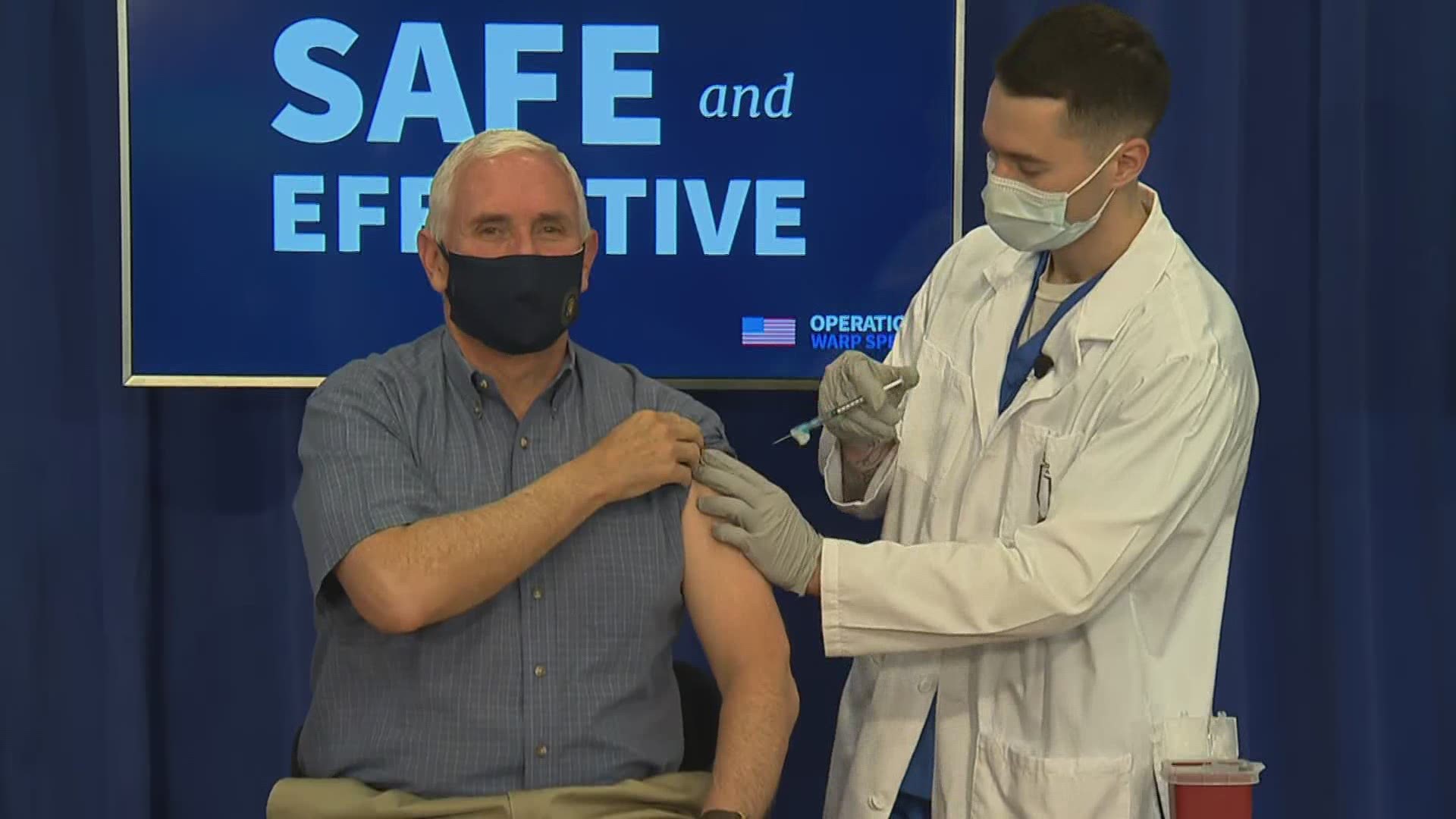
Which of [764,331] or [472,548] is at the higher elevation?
[764,331]

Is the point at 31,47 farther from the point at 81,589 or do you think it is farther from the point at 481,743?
the point at 481,743

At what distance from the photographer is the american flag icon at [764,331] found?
308cm

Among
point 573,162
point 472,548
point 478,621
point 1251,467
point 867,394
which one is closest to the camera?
point 472,548

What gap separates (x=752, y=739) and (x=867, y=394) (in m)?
0.48

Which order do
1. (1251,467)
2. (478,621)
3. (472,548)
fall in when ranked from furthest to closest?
(1251,467)
(478,621)
(472,548)

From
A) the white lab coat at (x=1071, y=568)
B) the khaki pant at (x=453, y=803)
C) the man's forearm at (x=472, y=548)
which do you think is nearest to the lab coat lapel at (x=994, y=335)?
the white lab coat at (x=1071, y=568)

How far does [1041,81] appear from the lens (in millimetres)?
2045

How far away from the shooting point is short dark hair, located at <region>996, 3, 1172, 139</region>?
204cm

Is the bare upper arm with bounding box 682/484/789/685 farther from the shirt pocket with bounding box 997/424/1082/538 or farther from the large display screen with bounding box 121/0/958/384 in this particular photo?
the large display screen with bounding box 121/0/958/384

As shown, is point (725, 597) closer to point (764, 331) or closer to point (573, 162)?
point (764, 331)

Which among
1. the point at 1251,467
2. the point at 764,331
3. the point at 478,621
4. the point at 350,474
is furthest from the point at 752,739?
the point at 1251,467

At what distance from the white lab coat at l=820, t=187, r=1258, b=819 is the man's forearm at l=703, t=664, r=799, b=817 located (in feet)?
0.41

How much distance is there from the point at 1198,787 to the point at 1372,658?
152cm

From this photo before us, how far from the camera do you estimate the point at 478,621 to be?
205cm
